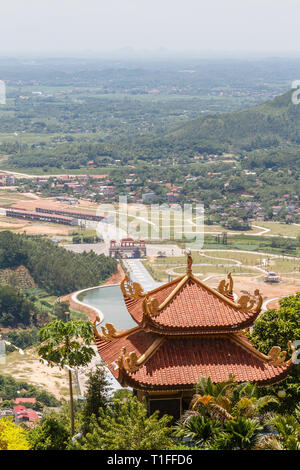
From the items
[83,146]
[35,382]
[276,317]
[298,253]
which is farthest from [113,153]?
[276,317]

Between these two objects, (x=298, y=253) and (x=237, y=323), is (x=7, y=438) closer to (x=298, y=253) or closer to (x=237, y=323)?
(x=237, y=323)

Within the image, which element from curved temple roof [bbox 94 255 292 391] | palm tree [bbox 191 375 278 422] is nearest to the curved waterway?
curved temple roof [bbox 94 255 292 391]

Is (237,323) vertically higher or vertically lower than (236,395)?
higher

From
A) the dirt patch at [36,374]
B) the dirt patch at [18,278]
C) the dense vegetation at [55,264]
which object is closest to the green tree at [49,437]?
the dirt patch at [36,374]

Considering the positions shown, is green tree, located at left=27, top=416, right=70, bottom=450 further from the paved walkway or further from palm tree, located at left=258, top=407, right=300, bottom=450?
the paved walkway
